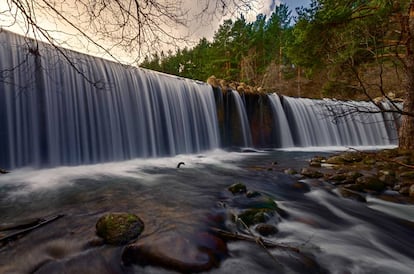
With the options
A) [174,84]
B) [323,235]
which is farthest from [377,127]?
[323,235]

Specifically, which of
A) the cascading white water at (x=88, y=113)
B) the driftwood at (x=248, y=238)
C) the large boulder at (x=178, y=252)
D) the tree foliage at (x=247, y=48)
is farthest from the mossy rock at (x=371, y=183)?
the tree foliage at (x=247, y=48)

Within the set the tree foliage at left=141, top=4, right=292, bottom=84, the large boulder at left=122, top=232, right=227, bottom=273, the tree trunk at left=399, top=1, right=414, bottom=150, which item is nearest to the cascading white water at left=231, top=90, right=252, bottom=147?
the tree trunk at left=399, top=1, right=414, bottom=150

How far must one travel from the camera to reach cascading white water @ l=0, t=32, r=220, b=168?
5509 millimetres

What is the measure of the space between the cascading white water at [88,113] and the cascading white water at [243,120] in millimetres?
2275

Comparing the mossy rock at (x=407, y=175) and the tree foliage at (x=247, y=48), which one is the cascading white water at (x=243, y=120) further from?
the tree foliage at (x=247, y=48)

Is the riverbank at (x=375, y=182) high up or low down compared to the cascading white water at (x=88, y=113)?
down

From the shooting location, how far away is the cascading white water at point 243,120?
41.3 feet

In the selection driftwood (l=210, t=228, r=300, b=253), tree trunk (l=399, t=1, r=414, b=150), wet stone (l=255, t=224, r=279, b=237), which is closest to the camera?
driftwood (l=210, t=228, r=300, b=253)

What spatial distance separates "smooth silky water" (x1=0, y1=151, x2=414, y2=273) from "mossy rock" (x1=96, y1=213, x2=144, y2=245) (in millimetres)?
103

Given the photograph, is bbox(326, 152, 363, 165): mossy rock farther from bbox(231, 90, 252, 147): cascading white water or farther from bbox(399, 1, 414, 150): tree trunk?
bbox(231, 90, 252, 147): cascading white water

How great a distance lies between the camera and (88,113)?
7.06 m

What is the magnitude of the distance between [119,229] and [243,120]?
1106 centimetres

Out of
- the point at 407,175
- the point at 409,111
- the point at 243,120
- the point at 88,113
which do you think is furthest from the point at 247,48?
the point at 407,175

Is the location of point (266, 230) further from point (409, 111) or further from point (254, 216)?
point (409, 111)
